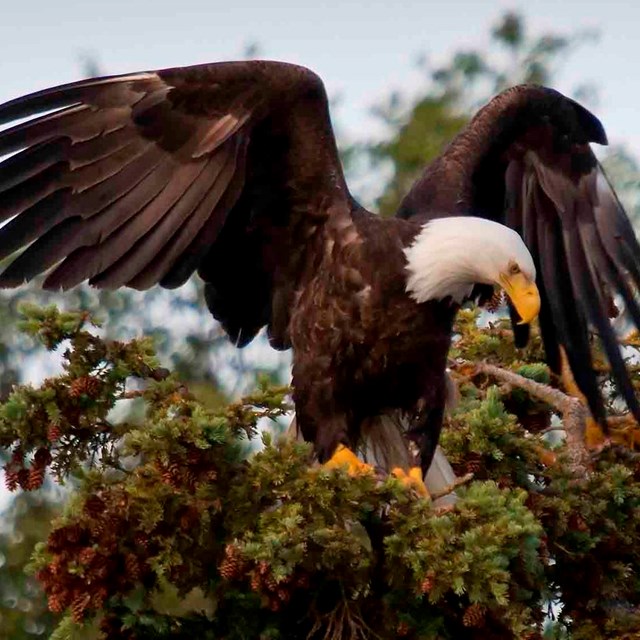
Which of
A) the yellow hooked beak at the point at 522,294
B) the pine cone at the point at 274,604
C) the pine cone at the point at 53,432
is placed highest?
the pine cone at the point at 53,432

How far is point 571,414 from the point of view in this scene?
5168 millimetres

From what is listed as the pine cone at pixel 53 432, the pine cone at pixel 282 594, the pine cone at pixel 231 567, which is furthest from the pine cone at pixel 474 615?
the pine cone at pixel 53 432

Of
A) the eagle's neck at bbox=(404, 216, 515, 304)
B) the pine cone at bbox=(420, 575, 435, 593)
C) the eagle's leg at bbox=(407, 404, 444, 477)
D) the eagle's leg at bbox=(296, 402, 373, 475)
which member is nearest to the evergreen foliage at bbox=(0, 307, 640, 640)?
the pine cone at bbox=(420, 575, 435, 593)

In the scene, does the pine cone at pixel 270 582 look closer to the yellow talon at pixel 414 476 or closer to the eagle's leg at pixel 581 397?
the yellow talon at pixel 414 476

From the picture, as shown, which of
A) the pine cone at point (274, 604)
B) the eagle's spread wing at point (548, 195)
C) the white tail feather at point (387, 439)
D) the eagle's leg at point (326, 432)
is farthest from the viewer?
the eagle's spread wing at point (548, 195)

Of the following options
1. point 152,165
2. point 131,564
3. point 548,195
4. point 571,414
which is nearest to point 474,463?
point 571,414

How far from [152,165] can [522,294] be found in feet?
4.43

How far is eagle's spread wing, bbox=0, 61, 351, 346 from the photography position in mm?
5402

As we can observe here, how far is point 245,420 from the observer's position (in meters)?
4.57

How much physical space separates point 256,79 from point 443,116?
7860 millimetres

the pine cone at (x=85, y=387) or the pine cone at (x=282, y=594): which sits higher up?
the pine cone at (x=85, y=387)

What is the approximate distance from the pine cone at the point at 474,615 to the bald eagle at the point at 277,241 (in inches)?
51.2

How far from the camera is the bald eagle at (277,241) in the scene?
215 inches

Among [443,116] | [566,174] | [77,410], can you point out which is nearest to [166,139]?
[77,410]
